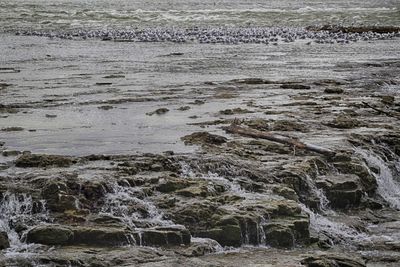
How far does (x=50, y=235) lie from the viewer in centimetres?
816

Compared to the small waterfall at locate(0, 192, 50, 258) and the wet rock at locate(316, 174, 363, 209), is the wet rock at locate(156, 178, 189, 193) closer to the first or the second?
the small waterfall at locate(0, 192, 50, 258)

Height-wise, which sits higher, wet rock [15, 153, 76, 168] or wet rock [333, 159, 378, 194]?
wet rock [15, 153, 76, 168]

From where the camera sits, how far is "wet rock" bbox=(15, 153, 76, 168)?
10.4 m

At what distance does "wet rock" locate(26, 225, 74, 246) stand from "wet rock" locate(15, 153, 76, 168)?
2.27 m

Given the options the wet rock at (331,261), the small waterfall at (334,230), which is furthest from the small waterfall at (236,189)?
the wet rock at (331,261)

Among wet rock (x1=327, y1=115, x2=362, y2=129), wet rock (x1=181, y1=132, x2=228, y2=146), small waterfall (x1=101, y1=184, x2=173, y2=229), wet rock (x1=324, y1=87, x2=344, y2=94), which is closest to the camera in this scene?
small waterfall (x1=101, y1=184, x2=173, y2=229)

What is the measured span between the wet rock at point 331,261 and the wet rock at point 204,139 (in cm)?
430

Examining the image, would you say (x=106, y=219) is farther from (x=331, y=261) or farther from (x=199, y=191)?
(x=331, y=261)

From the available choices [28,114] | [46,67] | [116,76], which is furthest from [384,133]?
[46,67]

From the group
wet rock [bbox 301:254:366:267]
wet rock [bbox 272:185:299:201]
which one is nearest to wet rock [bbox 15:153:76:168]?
wet rock [bbox 272:185:299:201]

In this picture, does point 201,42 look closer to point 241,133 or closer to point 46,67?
point 46,67

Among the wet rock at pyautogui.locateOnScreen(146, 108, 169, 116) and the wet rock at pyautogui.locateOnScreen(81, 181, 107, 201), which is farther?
the wet rock at pyautogui.locateOnScreen(146, 108, 169, 116)

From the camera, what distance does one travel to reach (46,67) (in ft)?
77.2

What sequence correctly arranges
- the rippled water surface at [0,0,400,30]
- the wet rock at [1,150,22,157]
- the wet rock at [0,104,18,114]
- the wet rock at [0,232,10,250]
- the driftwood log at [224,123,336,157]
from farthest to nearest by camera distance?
1. the rippled water surface at [0,0,400,30]
2. the wet rock at [0,104,18,114]
3. the driftwood log at [224,123,336,157]
4. the wet rock at [1,150,22,157]
5. the wet rock at [0,232,10,250]
